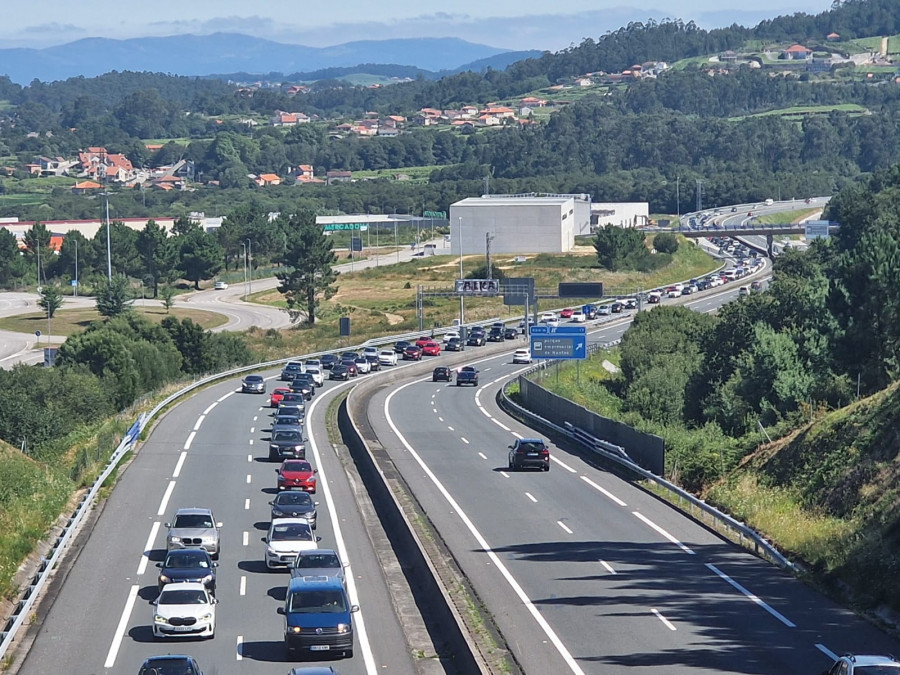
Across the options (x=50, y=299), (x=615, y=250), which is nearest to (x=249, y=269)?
(x=50, y=299)

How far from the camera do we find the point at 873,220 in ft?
402

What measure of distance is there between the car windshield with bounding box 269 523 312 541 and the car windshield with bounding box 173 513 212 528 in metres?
2.17

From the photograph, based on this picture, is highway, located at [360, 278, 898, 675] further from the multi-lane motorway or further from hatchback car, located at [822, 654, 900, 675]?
hatchback car, located at [822, 654, 900, 675]

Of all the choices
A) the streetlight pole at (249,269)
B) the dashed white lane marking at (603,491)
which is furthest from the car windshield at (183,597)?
the streetlight pole at (249,269)

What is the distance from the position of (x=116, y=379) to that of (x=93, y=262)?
103485mm

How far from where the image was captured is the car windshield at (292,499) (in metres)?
38.3

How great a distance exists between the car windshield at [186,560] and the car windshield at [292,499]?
7.82m

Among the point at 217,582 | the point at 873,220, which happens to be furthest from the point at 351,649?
the point at 873,220

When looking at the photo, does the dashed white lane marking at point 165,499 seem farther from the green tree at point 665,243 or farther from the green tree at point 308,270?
the green tree at point 665,243

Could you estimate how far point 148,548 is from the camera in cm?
3591

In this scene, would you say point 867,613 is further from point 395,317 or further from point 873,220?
point 395,317

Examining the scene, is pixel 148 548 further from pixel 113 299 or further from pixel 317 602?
pixel 113 299

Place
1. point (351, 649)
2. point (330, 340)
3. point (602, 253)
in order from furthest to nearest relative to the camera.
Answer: point (602, 253) < point (330, 340) < point (351, 649)

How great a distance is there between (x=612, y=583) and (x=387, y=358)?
70.9 m
